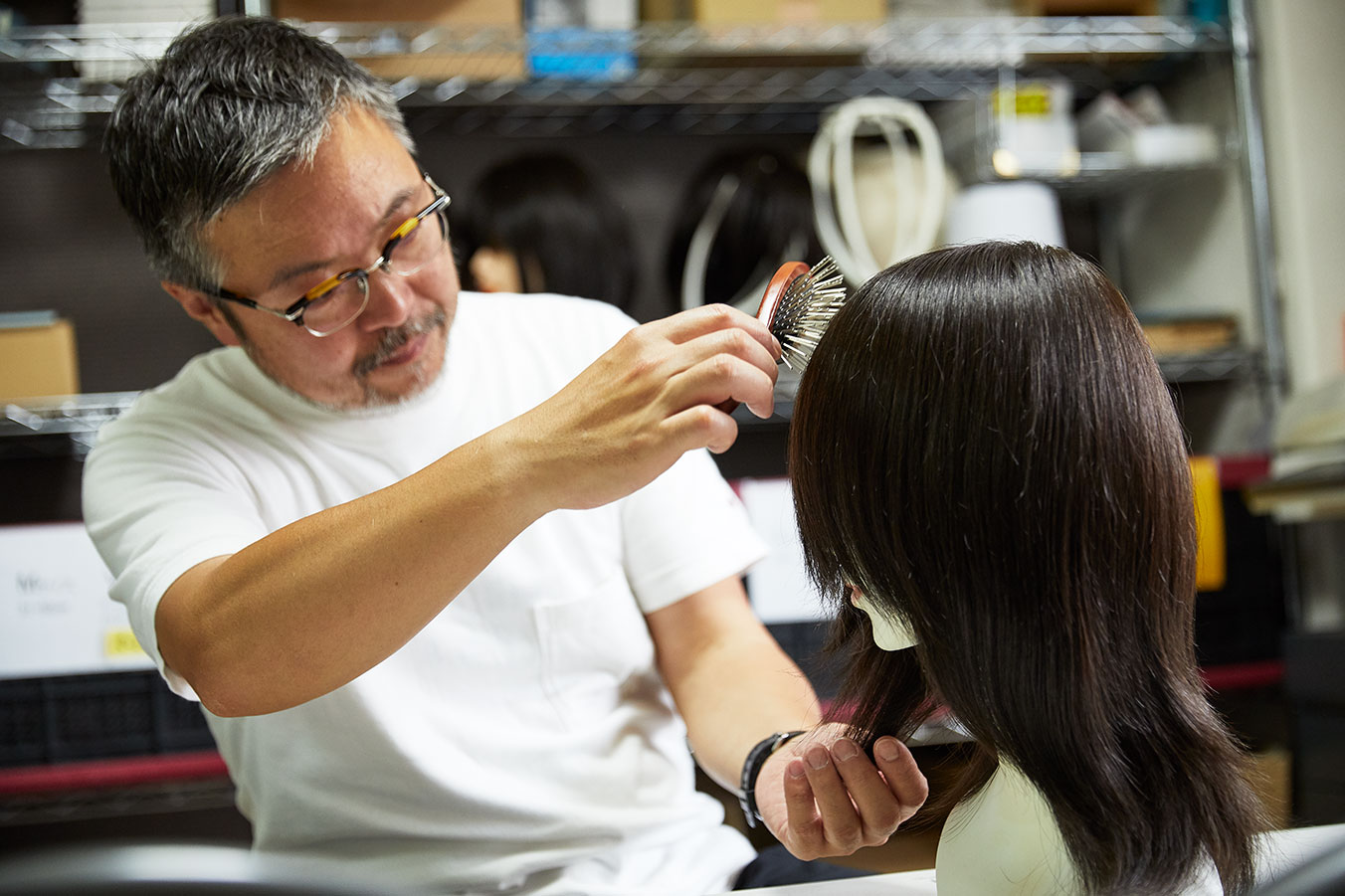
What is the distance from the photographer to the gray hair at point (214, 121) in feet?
3.07

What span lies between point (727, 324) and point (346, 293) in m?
0.42

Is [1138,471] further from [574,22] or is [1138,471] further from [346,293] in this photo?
[574,22]

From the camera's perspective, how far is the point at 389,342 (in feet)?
3.33

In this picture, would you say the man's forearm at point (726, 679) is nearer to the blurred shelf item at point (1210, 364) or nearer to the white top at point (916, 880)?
the white top at point (916, 880)

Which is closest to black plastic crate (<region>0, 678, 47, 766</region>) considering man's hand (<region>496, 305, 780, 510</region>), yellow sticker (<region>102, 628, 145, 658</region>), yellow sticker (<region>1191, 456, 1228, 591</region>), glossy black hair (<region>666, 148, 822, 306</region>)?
yellow sticker (<region>102, 628, 145, 658</region>)

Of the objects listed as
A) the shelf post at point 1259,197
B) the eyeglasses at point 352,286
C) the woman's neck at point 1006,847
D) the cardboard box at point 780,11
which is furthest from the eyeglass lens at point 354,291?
the shelf post at point 1259,197

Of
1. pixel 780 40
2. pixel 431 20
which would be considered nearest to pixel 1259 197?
pixel 780 40

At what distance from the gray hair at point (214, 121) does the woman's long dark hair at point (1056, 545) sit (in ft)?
1.88

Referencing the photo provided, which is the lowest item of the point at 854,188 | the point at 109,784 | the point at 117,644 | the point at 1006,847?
the point at 109,784

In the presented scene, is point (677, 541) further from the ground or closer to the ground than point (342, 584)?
closer to the ground

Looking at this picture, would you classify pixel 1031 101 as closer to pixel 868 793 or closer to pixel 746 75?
pixel 746 75

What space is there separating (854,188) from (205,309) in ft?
4.24

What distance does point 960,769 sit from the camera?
73 cm

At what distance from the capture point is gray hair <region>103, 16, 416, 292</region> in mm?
936
